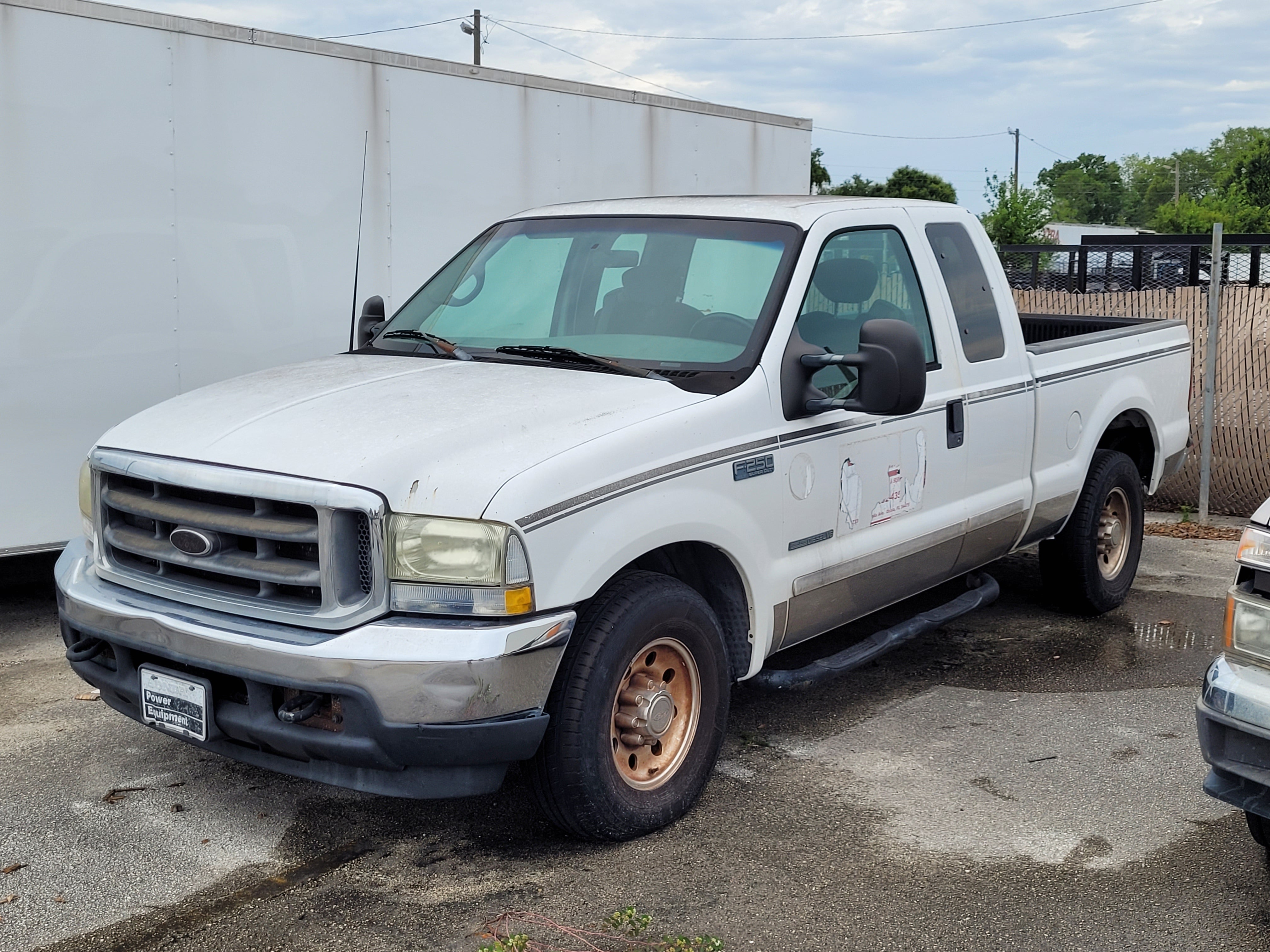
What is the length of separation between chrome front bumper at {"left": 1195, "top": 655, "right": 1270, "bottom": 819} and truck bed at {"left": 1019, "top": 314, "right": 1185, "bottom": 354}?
126 inches

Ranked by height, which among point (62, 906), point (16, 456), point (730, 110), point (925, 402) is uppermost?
point (730, 110)

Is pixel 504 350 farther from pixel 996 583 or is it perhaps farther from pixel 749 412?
pixel 996 583

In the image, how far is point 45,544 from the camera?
6105 mm

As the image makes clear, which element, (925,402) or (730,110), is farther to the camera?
(730,110)

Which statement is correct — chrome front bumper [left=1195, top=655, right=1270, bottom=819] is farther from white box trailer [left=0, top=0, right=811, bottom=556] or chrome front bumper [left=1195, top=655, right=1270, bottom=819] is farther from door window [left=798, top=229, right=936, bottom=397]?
white box trailer [left=0, top=0, right=811, bottom=556]

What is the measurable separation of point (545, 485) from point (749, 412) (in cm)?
94

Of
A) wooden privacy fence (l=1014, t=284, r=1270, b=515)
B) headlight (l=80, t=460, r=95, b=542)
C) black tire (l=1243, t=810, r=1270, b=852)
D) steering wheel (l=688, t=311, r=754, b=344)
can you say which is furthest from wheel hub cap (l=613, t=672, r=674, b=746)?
wooden privacy fence (l=1014, t=284, r=1270, b=515)

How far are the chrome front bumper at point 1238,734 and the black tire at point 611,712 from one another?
1450 mm

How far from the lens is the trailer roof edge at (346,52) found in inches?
239

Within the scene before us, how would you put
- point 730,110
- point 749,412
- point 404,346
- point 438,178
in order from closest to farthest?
point 749,412
point 404,346
point 438,178
point 730,110

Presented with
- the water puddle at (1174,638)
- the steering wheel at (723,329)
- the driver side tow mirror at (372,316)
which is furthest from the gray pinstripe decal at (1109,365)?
the driver side tow mirror at (372,316)

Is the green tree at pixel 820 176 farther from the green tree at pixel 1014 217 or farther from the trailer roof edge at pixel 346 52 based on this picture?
the trailer roof edge at pixel 346 52

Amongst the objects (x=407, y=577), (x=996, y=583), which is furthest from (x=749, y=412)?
(x=996, y=583)

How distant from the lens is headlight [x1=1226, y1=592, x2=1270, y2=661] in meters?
3.31
